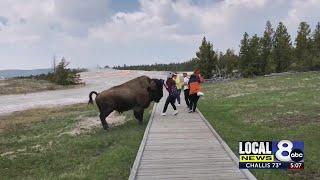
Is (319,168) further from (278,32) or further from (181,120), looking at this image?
(278,32)

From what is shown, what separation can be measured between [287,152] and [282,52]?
63.4 meters

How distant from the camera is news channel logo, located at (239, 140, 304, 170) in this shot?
11617mm

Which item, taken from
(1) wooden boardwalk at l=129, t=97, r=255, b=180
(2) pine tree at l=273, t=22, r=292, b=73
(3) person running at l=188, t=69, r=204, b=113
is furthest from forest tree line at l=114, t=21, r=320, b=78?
(1) wooden boardwalk at l=129, t=97, r=255, b=180

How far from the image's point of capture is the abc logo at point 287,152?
467 inches

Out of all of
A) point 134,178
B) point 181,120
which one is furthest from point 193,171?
point 181,120

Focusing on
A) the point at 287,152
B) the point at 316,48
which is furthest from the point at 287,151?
the point at 316,48

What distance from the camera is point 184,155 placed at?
15.3 m

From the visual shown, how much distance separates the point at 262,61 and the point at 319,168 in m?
62.8

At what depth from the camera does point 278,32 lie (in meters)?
76.2

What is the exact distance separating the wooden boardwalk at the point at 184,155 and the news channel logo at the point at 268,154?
1.44 ft

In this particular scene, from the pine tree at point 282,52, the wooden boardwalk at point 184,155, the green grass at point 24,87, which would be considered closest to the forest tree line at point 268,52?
the pine tree at point 282,52

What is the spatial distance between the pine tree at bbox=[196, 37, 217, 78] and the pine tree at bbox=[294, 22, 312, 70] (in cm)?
1156

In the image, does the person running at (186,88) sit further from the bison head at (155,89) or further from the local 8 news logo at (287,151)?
the local 8 news logo at (287,151)

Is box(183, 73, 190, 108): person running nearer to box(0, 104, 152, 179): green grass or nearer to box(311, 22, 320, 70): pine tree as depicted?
box(0, 104, 152, 179): green grass
